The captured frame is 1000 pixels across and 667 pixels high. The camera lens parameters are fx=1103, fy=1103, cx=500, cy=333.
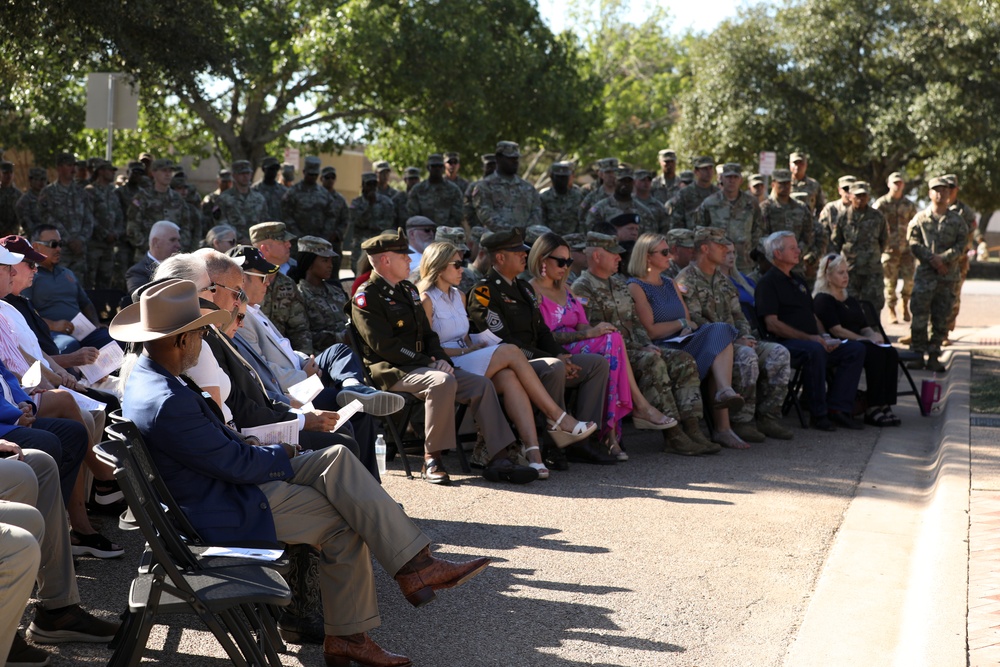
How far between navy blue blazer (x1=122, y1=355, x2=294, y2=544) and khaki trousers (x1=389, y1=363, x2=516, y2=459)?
3112 mm

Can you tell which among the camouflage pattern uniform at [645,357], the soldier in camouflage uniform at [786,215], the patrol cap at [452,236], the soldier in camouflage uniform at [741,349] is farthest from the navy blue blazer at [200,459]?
the soldier in camouflage uniform at [786,215]

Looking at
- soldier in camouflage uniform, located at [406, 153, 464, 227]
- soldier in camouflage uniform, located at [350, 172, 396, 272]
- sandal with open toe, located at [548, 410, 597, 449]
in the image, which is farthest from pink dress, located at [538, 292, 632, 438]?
soldier in camouflage uniform, located at [350, 172, 396, 272]

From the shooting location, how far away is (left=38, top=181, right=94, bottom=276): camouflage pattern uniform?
46.5ft

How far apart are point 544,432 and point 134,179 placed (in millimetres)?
9764

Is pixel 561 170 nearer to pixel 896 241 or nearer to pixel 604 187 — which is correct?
pixel 604 187

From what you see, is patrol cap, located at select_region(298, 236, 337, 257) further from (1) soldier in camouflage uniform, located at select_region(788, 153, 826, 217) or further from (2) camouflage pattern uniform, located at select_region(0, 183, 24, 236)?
(2) camouflage pattern uniform, located at select_region(0, 183, 24, 236)

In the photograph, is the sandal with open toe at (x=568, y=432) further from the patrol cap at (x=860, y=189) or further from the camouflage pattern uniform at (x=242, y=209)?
the camouflage pattern uniform at (x=242, y=209)

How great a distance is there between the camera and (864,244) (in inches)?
536

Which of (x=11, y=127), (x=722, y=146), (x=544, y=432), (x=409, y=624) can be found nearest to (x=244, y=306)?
(x=409, y=624)

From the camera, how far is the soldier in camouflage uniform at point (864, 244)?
13.6m

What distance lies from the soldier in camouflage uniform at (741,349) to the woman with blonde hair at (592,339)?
101 centimetres

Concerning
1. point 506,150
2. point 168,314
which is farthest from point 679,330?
point 168,314

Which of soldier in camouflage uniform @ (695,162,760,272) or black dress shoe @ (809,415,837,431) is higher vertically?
soldier in camouflage uniform @ (695,162,760,272)

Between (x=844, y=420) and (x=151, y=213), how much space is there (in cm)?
933
